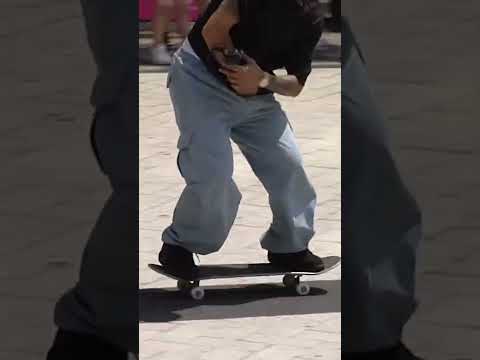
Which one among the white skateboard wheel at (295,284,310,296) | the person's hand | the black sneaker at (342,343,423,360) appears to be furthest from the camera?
the black sneaker at (342,343,423,360)

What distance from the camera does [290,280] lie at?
412 cm

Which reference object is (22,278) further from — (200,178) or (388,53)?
(388,53)

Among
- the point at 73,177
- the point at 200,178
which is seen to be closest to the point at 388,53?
the point at 200,178

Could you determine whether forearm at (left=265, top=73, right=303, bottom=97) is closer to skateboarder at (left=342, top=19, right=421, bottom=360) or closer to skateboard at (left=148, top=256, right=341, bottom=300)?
skateboarder at (left=342, top=19, right=421, bottom=360)

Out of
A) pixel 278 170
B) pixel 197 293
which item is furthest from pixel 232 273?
pixel 278 170

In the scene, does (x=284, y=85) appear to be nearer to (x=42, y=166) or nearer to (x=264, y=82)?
(x=264, y=82)

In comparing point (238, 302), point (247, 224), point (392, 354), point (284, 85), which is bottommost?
point (392, 354)

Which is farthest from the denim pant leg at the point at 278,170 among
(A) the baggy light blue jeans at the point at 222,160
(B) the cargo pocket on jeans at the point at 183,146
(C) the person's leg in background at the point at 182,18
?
(C) the person's leg in background at the point at 182,18

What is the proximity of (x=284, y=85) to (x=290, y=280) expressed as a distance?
1.52 ft

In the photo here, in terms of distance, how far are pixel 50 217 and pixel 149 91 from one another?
0.43 m

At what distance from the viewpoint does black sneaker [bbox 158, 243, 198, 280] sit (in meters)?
4.03

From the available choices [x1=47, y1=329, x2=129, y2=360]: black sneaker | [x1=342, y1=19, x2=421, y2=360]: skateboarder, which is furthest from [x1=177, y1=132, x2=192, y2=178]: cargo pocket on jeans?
[x1=47, y1=329, x2=129, y2=360]: black sneaker

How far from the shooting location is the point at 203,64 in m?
4.01

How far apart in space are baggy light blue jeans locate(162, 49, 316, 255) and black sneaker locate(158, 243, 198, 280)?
0.09ft
